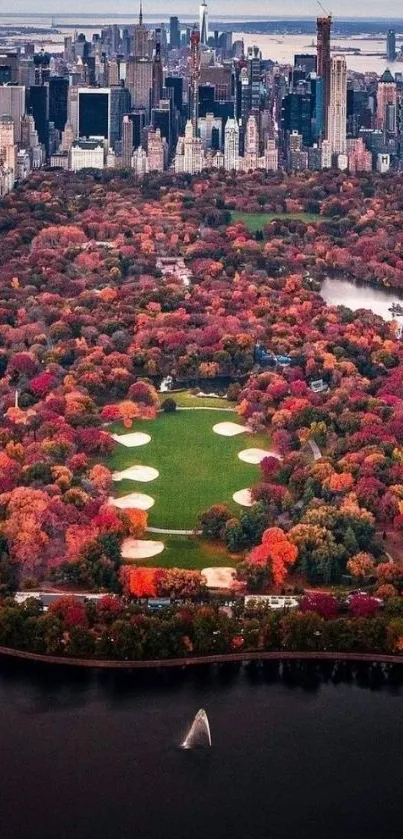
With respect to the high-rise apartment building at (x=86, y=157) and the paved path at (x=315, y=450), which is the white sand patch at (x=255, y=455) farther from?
the high-rise apartment building at (x=86, y=157)

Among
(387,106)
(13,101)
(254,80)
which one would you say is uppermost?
(254,80)

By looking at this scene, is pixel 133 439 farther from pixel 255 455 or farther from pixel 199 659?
pixel 199 659

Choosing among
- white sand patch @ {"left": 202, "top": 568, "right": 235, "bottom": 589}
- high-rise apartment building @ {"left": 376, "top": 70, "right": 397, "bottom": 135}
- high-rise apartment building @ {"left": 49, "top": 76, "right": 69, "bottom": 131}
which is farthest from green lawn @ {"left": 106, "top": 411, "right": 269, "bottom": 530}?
high-rise apartment building @ {"left": 376, "top": 70, "right": 397, "bottom": 135}

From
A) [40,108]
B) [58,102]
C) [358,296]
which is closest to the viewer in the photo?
[358,296]

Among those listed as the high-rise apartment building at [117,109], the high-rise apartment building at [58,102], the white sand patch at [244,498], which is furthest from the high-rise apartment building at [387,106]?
the white sand patch at [244,498]

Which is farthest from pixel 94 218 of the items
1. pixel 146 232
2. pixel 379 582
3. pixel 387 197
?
pixel 379 582

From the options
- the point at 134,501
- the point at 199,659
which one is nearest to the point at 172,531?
the point at 134,501

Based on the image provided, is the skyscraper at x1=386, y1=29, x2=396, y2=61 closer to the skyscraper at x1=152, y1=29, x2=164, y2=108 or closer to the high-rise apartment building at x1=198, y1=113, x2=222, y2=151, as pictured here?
the skyscraper at x1=152, y1=29, x2=164, y2=108
